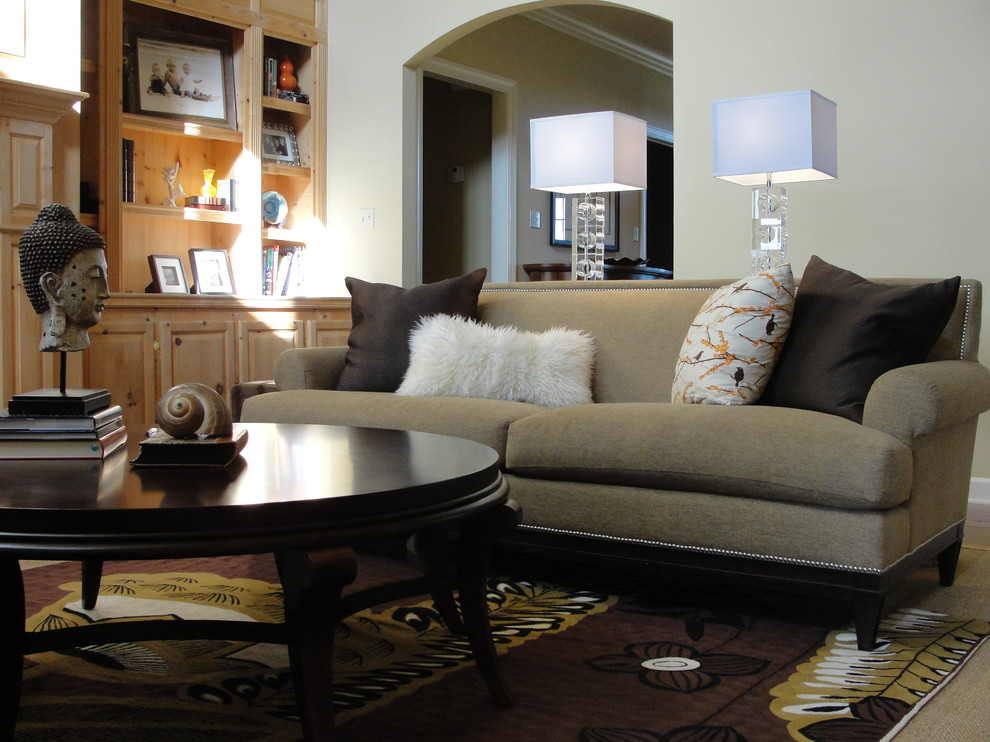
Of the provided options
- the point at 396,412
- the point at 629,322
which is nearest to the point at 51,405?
the point at 396,412

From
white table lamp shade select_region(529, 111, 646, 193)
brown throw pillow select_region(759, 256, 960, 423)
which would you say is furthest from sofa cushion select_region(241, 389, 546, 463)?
white table lamp shade select_region(529, 111, 646, 193)

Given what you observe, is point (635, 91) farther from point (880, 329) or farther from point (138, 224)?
point (880, 329)

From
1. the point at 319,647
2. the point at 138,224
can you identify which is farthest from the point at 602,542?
the point at 138,224

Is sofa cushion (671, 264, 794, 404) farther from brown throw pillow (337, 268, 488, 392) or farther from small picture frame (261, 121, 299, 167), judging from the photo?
small picture frame (261, 121, 299, 167)

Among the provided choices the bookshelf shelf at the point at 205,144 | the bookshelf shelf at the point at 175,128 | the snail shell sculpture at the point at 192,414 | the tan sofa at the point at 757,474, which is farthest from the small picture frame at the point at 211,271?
the snail shell sculpture at the point at 192,414

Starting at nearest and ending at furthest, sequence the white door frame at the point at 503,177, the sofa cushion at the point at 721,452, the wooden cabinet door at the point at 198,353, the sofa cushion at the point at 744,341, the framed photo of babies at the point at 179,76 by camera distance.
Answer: the sofa cushion at the point at 721,452, the sofa cushion at the point at 744,341, the wooden cabinet door at the point at 198,353, the framed photo of babies at the point at 179,76, the white door frame at the point at 503,177

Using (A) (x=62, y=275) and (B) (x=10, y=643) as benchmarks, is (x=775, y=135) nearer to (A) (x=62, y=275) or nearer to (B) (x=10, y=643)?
(A) (x=62, y=275)

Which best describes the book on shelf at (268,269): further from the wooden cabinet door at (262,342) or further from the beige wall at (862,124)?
the beige wall at (862,124)

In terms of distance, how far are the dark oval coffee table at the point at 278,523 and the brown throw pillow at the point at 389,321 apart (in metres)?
1.42

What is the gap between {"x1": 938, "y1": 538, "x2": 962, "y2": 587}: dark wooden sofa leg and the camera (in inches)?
103

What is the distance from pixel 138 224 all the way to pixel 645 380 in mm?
3099

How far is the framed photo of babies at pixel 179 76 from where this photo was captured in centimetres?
486

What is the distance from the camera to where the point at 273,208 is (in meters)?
5.54

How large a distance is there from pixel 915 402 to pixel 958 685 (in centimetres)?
60
